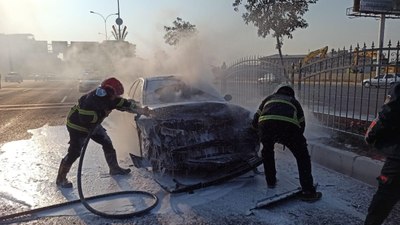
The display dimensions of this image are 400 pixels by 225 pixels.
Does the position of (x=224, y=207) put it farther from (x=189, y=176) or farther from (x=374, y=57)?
(x=374, y=57)

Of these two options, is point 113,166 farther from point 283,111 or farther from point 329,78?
point 329,78

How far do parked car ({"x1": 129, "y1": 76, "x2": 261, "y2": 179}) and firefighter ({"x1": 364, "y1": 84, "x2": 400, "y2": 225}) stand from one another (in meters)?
1.97

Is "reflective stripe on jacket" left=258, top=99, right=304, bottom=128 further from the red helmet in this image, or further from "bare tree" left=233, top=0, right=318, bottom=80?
"bare tree" left=233, top=0, right=318, bottom=80

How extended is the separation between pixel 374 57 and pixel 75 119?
4.88 meters

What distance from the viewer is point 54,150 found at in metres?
6.79

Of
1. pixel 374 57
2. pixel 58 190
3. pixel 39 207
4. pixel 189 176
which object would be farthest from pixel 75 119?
pixel 374 57

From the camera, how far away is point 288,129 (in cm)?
413

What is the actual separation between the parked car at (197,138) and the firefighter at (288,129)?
18.6 inches

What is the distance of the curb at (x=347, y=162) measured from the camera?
4.65m

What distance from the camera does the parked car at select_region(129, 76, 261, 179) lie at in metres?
4.45

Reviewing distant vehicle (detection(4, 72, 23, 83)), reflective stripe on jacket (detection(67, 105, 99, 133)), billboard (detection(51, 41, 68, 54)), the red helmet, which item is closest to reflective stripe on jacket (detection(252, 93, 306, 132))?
the red helmet

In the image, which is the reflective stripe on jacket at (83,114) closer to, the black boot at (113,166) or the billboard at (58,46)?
the black boot at (113,166)

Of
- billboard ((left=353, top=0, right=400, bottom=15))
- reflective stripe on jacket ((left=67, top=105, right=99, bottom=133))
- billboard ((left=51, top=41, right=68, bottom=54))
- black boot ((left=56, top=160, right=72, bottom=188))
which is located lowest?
black boot ((left=56, top=160, right=72, bottom=188))

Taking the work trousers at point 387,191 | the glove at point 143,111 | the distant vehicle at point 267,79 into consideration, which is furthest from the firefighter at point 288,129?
the distant vehicle at point 267,79
